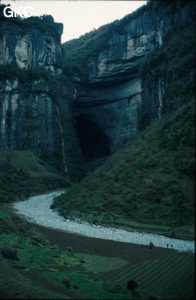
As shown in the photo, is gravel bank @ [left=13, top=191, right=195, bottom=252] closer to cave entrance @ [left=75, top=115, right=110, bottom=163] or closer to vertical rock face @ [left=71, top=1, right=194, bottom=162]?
vertical rock face @ [left=71, top=1, right=194, bottom=162]

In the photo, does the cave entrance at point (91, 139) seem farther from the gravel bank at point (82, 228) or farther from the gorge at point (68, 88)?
the gravel bank at point (82, 228)

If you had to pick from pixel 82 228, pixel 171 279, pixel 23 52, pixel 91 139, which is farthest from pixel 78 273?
pixel 91 139

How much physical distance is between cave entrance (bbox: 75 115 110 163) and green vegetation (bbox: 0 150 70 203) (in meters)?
17.8

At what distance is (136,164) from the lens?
1035 inches

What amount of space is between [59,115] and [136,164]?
142 ft

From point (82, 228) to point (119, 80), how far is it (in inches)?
1851

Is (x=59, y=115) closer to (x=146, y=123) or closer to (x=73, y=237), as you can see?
(x=146, y=123)

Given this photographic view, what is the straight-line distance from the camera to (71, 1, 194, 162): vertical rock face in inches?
2360

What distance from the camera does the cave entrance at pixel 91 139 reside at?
71.8 m

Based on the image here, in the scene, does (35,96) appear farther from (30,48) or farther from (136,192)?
(136,192)

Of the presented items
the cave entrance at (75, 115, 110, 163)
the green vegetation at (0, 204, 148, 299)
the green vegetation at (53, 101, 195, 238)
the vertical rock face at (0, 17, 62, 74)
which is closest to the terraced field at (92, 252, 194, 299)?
the green vegetation at (0, 204, 148, 299)

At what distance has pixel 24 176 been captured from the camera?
1934 inches

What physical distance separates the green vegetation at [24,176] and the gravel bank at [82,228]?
5.66 meters

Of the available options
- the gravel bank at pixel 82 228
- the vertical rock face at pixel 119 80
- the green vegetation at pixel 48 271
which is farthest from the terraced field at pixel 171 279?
the vertical rock face at pixel 119 80
